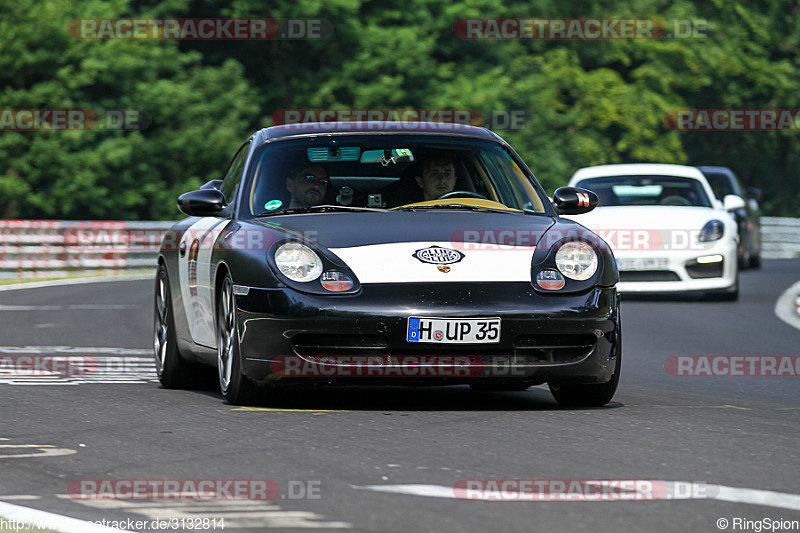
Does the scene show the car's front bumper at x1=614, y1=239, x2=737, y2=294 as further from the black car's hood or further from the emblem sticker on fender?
the emblem sticker on fender

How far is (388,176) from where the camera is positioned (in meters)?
9.11

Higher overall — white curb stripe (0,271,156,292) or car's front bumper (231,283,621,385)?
car's front bumper (231,283,621,385)

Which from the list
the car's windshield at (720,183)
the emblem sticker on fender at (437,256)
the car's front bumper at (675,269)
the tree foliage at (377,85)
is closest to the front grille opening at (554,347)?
the emblem sticker on fender at (437,256)

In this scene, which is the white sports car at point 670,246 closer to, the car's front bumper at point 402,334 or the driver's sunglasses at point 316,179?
the driver's sunglasses at point 316,179

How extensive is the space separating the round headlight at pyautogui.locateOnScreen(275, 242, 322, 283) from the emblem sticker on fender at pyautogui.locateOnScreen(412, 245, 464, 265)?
48cm

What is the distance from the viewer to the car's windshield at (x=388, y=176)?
886cm

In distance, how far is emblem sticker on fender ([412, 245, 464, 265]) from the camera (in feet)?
26.2

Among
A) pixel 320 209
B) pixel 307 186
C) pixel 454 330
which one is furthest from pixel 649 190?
pixel 454 330

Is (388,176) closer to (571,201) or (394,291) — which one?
(571,201)

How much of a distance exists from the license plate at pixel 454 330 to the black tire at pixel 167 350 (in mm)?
2274

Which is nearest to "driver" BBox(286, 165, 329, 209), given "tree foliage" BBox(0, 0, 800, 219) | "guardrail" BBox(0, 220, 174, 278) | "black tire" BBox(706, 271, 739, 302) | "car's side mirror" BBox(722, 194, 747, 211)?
"black tire" BBox(706, 271, 739, 302)

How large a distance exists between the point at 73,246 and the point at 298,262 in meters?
26.5

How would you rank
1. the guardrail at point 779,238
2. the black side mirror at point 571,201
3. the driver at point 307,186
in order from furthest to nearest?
the guardrail at point 779,238, the black side mirror at point 571,201, the driver at point 307,186

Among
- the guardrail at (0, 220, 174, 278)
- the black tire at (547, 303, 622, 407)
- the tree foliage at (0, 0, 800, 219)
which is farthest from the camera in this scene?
the tree foliage at (0, 0, 800, 219)
